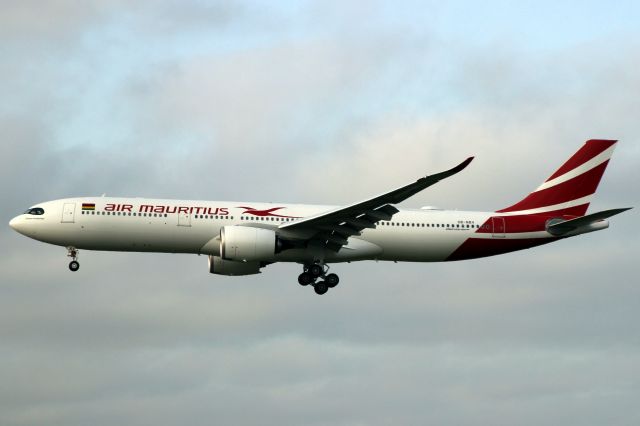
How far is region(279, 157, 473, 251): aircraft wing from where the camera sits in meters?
55.2

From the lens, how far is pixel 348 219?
5781 cm

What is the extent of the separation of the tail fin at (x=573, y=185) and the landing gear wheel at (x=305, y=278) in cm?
1083

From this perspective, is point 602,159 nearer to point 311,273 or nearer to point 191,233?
point 311,273

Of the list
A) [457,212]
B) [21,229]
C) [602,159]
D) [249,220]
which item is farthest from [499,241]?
[21,229]

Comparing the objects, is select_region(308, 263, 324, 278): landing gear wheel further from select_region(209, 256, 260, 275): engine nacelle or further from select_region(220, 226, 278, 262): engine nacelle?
select_region(209, 256, 260, 275): engine nacelle

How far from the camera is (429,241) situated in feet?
201

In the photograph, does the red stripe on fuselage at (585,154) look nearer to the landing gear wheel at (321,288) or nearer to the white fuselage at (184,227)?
the white fuselage at (184,227)

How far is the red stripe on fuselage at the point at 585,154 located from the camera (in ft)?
217

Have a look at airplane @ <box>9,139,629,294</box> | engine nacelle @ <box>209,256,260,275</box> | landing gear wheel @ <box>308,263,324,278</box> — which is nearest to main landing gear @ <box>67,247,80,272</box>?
airplane @ <box>9,139,629,294</box>

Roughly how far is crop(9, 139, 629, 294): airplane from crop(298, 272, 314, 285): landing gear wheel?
5 cm

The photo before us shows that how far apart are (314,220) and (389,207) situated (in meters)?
3.49

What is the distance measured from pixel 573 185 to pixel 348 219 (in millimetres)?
14393

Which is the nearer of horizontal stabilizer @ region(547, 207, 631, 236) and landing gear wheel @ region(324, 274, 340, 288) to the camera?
horizontal stabilizer @ region(547, 207, 631, 236)

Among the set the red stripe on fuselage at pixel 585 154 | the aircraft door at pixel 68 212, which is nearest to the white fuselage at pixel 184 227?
the aircraft door at pixel 68 212
